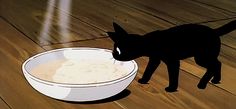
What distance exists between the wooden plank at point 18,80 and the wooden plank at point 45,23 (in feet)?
0.18

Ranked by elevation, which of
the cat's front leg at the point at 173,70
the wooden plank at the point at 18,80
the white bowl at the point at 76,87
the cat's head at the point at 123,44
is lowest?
the wooden plank at the point at 18,80

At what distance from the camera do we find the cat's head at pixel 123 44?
68cm

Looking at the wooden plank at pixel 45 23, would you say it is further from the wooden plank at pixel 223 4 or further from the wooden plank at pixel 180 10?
the wooden plank at pixel 223 4

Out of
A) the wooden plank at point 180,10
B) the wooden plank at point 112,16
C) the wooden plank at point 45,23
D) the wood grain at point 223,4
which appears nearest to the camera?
the wooden plank at point 45,23

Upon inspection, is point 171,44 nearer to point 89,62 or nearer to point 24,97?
point 89,62

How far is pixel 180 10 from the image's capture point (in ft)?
5.37

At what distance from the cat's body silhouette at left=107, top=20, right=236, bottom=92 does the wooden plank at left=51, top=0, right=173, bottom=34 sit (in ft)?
2.04

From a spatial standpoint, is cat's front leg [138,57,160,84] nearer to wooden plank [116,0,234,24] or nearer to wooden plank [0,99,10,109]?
wooden plank [0,99,10,109]

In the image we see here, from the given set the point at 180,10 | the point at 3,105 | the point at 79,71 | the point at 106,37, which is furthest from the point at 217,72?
the point at 180,10

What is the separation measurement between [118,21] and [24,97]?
65 cm

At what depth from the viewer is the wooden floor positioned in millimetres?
841

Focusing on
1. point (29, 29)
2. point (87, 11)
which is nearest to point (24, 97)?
point (29, 29)

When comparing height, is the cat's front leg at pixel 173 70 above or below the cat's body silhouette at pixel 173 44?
below

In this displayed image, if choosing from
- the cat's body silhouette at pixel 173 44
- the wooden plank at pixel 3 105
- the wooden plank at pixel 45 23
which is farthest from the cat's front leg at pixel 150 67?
the wooden plank at pixel 45 23
